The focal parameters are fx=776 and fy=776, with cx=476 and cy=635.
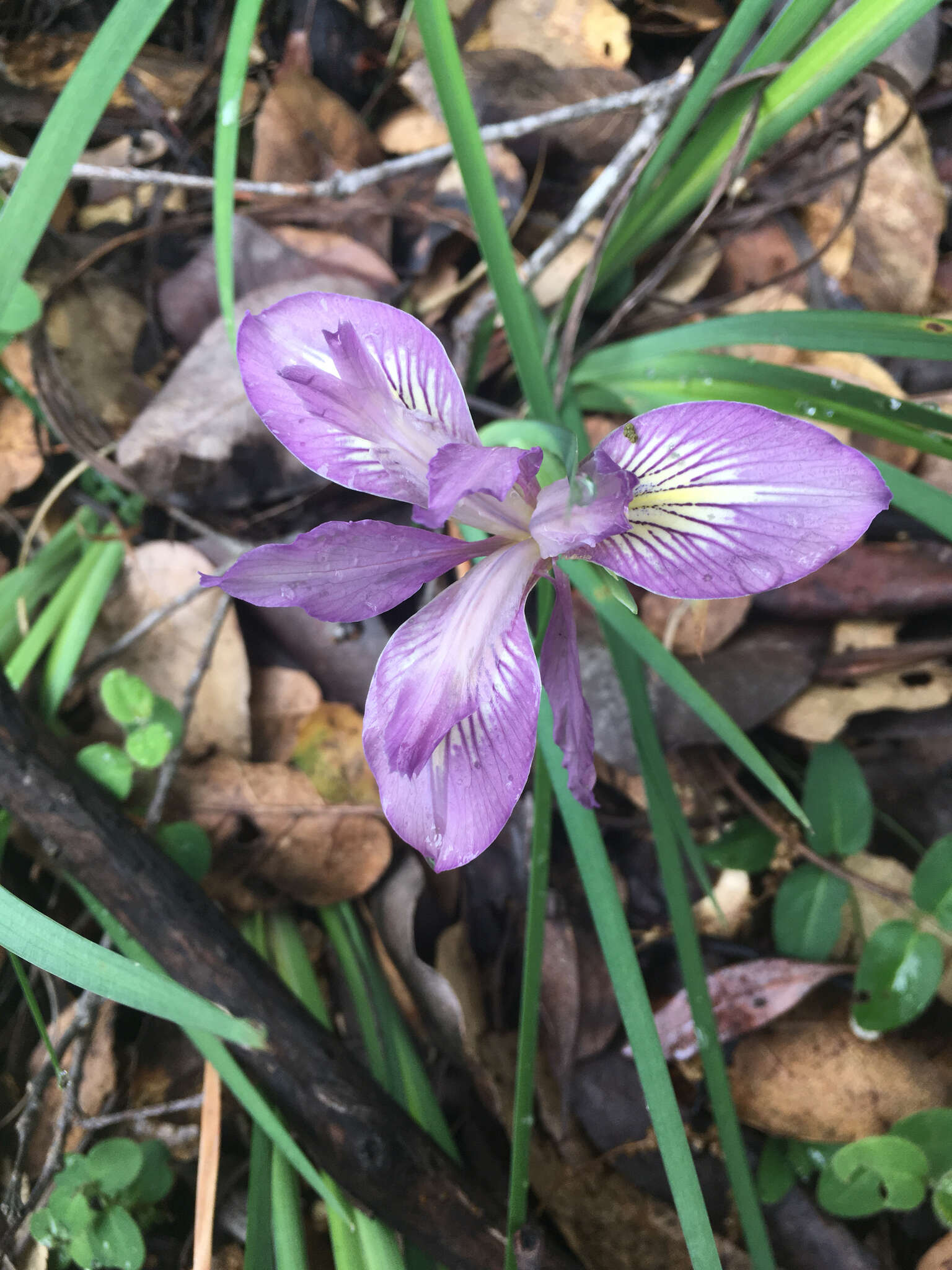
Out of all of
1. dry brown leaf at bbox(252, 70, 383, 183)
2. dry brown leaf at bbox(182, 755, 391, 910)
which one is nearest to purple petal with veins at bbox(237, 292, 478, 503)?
dry brown leaf at bbox(182, 755, 391, 910)

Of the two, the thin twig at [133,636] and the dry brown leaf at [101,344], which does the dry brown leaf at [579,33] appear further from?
the thin twig at [133,636]

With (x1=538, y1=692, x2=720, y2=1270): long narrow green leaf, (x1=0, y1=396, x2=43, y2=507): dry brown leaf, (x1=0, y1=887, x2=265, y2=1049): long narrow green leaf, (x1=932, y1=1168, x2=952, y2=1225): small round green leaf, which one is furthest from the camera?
(x1=0, y1=396, x2=43, y2=507): dry brown leaf

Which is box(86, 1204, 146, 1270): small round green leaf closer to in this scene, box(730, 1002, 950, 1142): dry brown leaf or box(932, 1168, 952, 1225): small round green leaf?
box(730, 1002, 950, 1142): dry brown leaf

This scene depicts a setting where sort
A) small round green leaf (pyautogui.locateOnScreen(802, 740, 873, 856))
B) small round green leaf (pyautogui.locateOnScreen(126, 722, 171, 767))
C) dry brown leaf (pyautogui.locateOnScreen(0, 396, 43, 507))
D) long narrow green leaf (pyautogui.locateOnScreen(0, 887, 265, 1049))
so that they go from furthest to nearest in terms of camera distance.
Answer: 1. dry brown leaf (pyautogui.locateOnScreen(0, 396, 43, 507))
2. small round green leaf (pyautogui.locateOnScreen(802, 740, 873, 856))
3. small round green leaf (pyautogui.locateOnScreen(126, 722, 171, 767))
4. long narrow green leaf (pyautogui.locateOnScreen(0, 887, 265, 1049))

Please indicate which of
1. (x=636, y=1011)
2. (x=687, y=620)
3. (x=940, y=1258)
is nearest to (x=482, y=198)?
(x=687, y=620)

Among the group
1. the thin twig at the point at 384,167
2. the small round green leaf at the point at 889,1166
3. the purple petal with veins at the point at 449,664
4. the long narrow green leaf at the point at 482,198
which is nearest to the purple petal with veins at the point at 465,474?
the purple petal with veins at the point at 449,664

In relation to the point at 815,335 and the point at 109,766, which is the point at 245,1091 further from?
the point at 815,335
